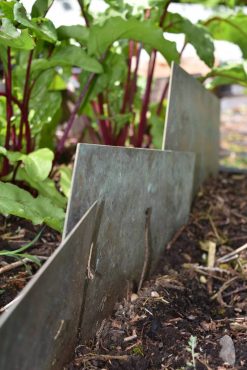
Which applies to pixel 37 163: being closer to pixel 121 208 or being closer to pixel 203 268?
pixel 121 208

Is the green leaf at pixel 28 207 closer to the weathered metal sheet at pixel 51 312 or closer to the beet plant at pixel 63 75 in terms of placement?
the beet plant at pixel 63 75

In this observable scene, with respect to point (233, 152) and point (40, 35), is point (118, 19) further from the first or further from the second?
point (233, 152)

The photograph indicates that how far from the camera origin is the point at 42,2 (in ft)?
3.99

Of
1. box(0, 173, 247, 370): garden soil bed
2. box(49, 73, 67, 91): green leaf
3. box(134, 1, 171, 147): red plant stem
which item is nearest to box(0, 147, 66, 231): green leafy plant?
box(0, 173, 247, 370): garden soil bed

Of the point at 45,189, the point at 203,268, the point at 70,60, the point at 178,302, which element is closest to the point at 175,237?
the point at 203,268

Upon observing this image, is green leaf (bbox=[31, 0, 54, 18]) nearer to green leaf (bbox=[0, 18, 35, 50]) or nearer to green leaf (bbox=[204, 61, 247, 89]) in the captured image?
green leaf (bbox=[0, 18, 35, 50])

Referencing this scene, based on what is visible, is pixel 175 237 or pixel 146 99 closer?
pixel 175 237

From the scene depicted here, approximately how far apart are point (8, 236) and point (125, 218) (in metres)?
0.39

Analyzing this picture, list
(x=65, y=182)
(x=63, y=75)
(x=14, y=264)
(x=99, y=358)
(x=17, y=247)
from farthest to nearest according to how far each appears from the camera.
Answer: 1. (x=63, y=75)
2. (x=65, y=182)
3. (x=17, y=247)
4. (x=14, y=264)
5. (x=99, y=358)

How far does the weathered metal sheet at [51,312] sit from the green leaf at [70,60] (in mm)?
623

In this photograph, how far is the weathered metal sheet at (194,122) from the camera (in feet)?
4.60

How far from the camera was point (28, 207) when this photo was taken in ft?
3.76

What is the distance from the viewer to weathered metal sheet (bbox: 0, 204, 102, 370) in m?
0.65

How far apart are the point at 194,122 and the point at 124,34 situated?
0.44m
